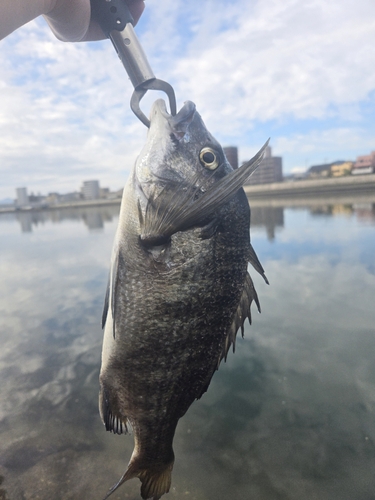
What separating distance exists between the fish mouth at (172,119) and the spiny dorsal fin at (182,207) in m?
0.40

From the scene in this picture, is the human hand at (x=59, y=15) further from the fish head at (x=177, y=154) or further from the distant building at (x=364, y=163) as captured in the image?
the distant building at (x=364, y=163)

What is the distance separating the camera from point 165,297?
5.49ft

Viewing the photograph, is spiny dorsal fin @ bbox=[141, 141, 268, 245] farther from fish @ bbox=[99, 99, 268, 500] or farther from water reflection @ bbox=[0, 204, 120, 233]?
water reflection @ bbox=[0, 204, 120, 233]

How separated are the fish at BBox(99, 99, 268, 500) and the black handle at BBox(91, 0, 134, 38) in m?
0.44

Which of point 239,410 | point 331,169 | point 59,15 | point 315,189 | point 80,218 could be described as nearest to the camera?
point 59,15

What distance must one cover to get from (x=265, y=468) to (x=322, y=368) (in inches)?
78.0

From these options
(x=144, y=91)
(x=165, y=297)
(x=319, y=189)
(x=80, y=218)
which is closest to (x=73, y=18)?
(x=144, y=91)

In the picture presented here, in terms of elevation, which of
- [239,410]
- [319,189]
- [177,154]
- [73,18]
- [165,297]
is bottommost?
[239,410]

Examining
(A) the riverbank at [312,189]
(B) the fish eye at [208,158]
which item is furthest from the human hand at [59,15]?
(A) the riverbank at [312,189]

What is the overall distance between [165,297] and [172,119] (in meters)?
1.14

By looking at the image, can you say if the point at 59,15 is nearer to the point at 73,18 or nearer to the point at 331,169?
the point at 73,18

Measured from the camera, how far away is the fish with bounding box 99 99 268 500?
168 centimetres

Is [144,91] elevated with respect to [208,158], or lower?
elevated

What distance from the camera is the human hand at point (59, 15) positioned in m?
1.11
